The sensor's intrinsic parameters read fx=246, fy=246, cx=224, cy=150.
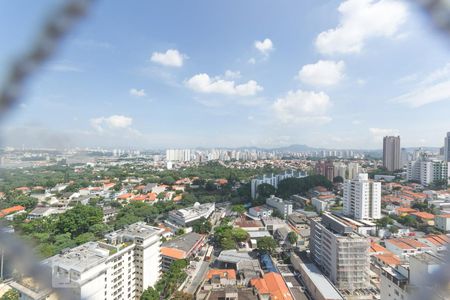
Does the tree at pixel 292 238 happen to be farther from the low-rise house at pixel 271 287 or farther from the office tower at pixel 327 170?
the office tower at pixel 327 170

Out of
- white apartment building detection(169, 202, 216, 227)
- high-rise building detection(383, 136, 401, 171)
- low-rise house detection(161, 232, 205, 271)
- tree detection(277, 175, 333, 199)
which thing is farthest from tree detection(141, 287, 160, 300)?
high-rise building detection(383, 136, 401, 171)

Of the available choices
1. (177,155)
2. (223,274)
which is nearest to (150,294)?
Result: (223,274)

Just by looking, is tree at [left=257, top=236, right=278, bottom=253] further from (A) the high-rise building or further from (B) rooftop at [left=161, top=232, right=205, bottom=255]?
(A) the high-rise building

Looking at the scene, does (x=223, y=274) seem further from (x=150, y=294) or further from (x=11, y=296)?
(x=11, y=296)

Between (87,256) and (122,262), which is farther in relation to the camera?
(122,262)

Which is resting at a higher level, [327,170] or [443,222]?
[327,170]

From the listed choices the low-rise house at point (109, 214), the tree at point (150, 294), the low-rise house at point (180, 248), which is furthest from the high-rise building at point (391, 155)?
the tree at point (150, 294)
